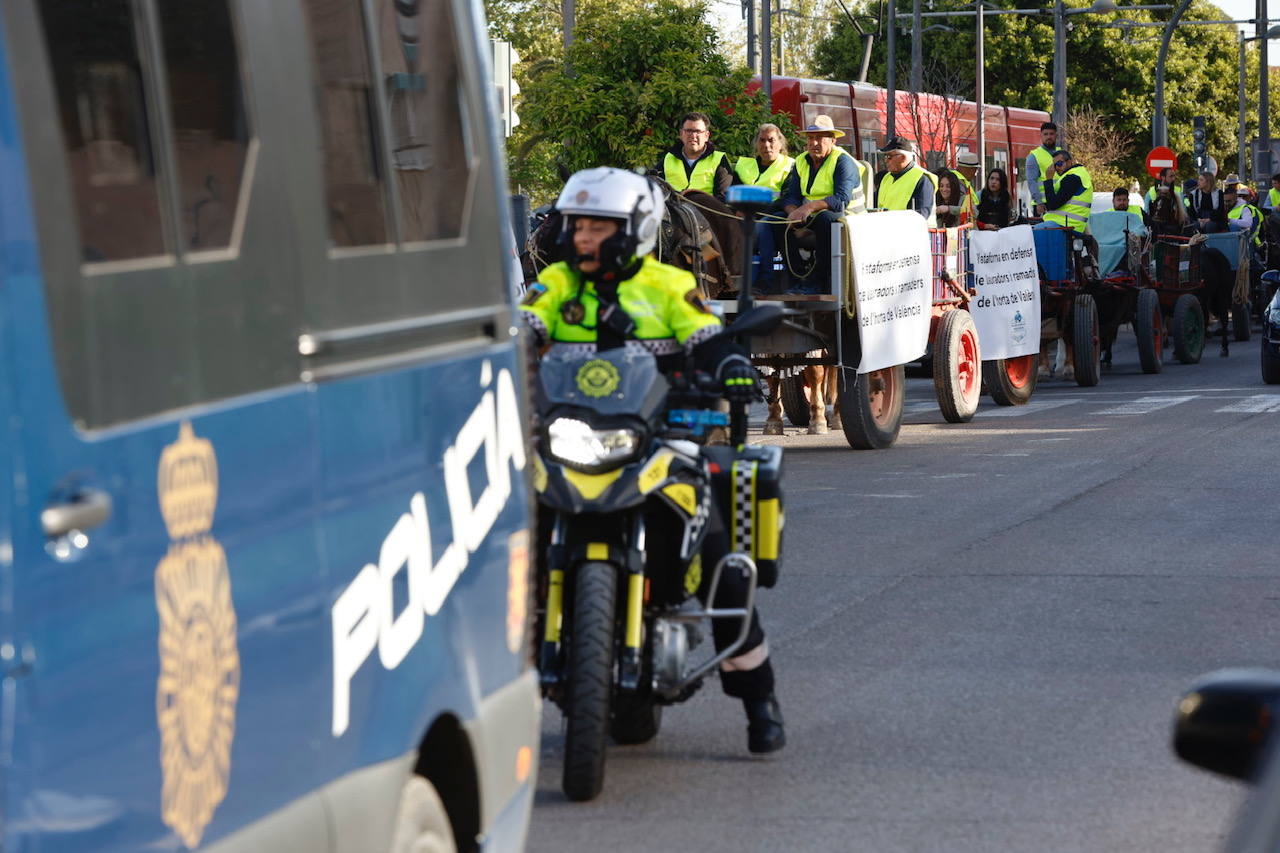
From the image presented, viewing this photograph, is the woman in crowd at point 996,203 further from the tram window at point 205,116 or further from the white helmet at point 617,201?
the tram window at point 205,116

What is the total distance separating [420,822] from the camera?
3.90m

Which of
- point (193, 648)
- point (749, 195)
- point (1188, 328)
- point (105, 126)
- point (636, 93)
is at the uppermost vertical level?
point (105, 126)

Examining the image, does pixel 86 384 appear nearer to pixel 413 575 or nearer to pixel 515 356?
pixel 413 575

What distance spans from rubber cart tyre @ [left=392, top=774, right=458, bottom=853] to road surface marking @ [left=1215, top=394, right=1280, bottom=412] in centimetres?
1523

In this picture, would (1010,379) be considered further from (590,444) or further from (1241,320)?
(590,444)

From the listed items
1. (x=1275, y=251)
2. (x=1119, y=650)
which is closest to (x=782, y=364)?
(x=1119, y=650)

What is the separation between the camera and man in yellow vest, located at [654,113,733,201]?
51.6 feet

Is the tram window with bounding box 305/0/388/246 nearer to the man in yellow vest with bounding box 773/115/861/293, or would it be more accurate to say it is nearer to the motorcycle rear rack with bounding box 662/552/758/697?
the motorcycle rear rack with bounding box 662/552/758/697

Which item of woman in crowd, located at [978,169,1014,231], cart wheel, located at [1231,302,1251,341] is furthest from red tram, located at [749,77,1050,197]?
woman in crowd, located at [978,169,1014,231]

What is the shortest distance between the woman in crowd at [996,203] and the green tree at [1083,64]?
151 feet

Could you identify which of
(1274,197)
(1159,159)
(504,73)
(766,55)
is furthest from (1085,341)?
(1159,159)

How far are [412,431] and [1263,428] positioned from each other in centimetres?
1374

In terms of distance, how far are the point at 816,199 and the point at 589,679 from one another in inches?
386

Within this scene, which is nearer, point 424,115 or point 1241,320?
point 424,115
